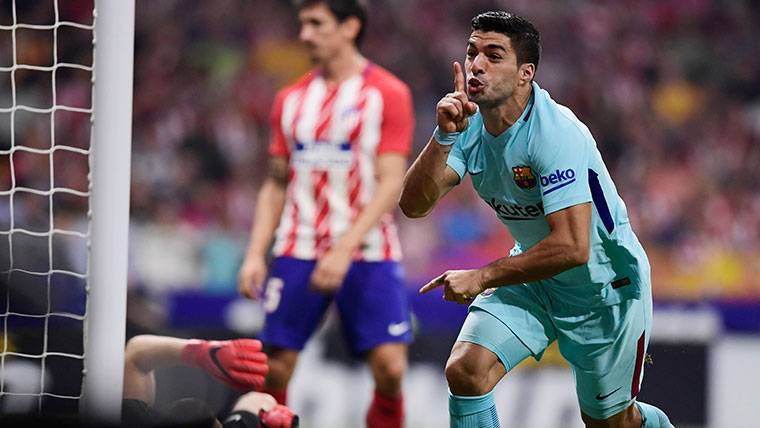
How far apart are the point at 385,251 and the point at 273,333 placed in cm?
71

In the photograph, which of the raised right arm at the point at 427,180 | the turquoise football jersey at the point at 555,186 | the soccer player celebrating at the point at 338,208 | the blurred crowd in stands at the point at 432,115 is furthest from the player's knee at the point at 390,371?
the blurred crowd in stands at the point at 432,115

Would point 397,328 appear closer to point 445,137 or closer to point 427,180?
point 427,180

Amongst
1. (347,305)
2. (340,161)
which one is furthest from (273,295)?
(340,161)

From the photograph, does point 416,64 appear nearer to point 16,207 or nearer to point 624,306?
point 16,207

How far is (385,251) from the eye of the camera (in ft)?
20.6

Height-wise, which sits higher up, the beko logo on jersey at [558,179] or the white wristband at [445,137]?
the white wristband at [445,137]

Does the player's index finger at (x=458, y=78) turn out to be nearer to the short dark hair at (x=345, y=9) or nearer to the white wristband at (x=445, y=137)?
the white wristband at (x=445, y=137)

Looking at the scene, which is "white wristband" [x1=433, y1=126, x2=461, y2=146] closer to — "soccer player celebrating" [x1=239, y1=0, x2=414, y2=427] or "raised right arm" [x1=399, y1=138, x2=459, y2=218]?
"raised right arm" [x1=399, y1=138, x2=459, y2=218]

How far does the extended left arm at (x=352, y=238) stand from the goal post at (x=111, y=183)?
6.54 feet

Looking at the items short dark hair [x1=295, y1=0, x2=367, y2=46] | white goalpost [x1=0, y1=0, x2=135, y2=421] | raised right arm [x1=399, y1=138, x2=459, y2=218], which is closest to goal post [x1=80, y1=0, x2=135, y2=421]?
white goalpost [x1=0, y1=0, x2=135, y2=421]

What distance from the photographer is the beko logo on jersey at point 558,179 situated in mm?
4141

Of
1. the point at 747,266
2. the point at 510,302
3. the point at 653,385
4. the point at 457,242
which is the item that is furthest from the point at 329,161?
the point at 747,266

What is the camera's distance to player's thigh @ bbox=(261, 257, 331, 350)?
621cm

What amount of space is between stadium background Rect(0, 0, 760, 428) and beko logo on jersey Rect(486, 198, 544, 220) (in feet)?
11.7
